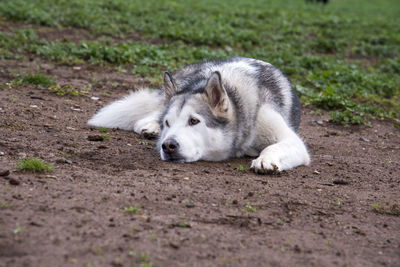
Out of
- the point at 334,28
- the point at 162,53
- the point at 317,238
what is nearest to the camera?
the point at 317,238

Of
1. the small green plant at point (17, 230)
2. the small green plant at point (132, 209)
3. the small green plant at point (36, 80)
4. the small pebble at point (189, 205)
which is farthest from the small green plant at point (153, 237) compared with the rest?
the small green plant at point (36, 80)

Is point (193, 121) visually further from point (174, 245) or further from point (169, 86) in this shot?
point (174, 245)

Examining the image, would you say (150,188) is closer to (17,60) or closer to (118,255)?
(118,255)

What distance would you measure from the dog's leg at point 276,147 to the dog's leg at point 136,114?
1.41m

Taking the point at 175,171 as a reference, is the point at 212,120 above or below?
above

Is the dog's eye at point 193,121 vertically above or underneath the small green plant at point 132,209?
above

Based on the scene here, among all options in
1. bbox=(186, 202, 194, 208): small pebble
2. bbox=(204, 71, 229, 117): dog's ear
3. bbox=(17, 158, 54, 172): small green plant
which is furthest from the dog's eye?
bbox=(17, 158, 54, 172): small green plant

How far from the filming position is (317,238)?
3.39 metres

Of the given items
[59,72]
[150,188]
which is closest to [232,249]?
[150,188]

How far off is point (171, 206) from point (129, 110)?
2.94 meters

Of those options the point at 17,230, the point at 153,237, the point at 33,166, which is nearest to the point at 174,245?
the point at 153,237

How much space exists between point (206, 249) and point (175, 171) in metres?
1.60

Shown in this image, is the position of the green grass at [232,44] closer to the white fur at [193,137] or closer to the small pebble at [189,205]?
the white fur at [193,137]

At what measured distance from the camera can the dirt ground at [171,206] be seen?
9.62 feet
